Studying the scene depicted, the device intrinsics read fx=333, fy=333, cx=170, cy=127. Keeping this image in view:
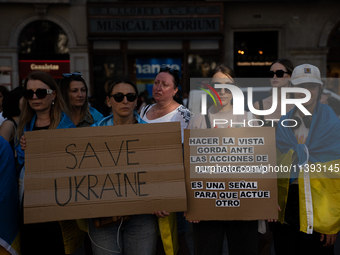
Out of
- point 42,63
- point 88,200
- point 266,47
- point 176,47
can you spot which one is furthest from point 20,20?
point 88,200

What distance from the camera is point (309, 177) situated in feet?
7.78

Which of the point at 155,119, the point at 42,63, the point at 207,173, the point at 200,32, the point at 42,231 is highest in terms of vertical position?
the point at 200,32

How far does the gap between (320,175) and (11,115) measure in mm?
2867

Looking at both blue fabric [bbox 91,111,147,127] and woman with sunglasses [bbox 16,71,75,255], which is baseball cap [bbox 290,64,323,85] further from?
woman with sunglasses [bbox 16,71,75,255]

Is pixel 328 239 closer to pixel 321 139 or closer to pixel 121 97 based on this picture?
pixel 321 139

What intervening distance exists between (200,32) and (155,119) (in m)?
10.1

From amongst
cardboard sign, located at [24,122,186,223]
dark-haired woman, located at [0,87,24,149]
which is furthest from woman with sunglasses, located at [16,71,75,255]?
dark-haired woman, located at [0,87,24,149]

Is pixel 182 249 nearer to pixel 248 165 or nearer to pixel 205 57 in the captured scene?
pixel 248 165

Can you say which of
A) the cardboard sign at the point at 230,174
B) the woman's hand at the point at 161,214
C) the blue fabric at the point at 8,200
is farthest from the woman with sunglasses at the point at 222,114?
the blue fabric at the point at 8,200

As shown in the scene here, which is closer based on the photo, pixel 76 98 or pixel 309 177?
pixel 309 177

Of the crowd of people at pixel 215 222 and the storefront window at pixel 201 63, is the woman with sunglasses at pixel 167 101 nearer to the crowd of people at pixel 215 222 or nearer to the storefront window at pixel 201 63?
the crowd of people at pixel 215 222

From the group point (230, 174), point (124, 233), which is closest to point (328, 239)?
point (230, 174)

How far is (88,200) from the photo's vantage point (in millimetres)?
2301

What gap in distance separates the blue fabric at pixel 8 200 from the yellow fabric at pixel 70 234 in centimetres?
35
